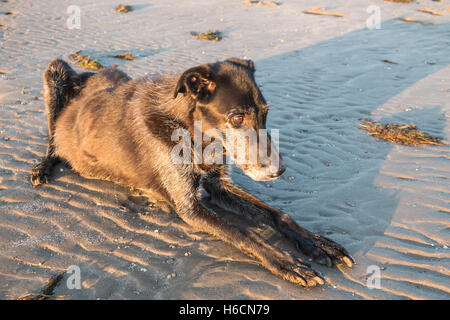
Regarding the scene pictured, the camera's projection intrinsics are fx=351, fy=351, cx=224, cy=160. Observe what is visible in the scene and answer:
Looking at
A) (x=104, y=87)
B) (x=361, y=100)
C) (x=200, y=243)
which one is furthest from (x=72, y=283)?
(x=361, y=100)

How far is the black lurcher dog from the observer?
132 inches

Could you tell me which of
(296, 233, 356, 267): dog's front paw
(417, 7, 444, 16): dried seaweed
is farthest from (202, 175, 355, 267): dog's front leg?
Answer: (417, 7, 444, 16): dried seaweed

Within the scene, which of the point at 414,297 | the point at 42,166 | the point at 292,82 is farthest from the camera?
the point at 292,82

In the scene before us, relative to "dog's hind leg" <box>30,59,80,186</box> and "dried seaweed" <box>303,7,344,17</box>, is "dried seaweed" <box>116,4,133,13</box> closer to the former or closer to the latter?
"dried seaweed" <box>303,7,344,17</box>

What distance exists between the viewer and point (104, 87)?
15.8 ft

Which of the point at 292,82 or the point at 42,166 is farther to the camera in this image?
the point at 292,82

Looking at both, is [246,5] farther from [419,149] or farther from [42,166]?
[42,166]

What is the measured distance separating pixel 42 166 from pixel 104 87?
4.37ft

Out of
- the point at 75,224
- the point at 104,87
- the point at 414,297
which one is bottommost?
the point at 414,297

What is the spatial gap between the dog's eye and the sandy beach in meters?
1.22

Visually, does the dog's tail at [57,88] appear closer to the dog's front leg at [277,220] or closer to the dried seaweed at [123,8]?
the dog's front leg at [277,220]

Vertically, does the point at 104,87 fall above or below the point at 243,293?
above

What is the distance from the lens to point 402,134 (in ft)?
18.2

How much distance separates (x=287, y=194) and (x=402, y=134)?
248 cm
